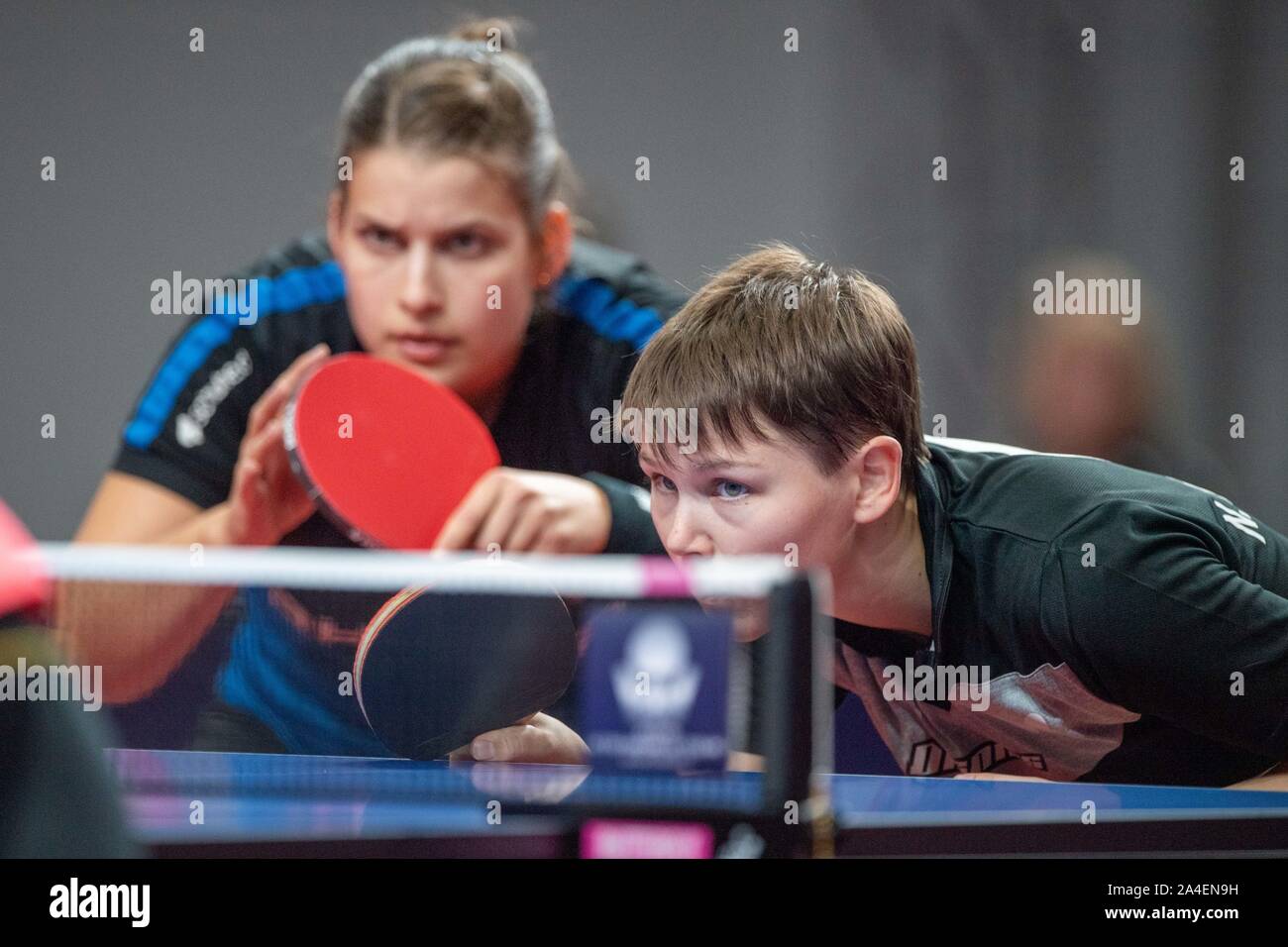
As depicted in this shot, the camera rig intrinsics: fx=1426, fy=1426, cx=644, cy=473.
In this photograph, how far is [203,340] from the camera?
8.21 feet

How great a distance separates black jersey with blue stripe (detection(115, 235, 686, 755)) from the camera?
234cm

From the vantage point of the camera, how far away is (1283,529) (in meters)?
2.87

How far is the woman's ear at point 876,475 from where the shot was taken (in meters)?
1.79

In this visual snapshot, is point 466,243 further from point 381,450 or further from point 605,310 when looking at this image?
point 381,450

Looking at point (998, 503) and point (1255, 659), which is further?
point (998, 503)

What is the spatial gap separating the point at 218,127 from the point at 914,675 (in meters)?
1.76

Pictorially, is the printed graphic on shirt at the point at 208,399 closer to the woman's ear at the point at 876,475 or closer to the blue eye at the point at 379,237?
the blue eye at the point at 379,237

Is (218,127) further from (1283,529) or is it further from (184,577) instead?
(1283,529)

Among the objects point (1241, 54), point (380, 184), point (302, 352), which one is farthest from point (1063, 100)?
point (302, 352)

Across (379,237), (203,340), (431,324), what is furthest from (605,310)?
(203,340)

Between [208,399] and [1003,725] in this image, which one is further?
[208,399]

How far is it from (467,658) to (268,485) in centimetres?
85

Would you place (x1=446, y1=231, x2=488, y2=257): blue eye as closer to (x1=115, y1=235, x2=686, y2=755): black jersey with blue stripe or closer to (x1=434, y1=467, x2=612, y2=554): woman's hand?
(x1=115, y1=235, x2=686, y2=755): black jersey with blue stripe

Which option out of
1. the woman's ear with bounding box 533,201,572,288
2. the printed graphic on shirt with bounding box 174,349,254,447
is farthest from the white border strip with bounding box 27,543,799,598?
the woman's ear with bounding box 533,201,572,288
